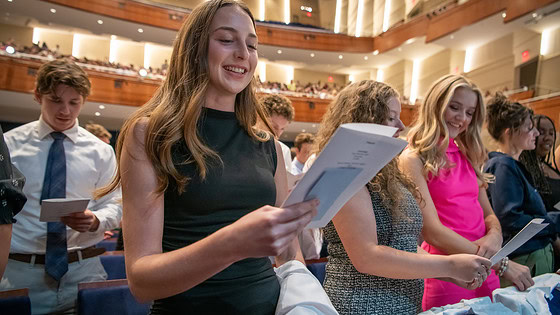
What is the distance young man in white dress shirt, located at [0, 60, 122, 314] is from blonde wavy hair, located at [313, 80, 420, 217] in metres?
1.10

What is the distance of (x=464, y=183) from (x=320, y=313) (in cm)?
116

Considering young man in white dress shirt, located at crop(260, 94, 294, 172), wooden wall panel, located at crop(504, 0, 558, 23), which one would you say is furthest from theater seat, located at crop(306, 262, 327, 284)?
wooden wall panel, located at crop(504, 0, 558, 23)

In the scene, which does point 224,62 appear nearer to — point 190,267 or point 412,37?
point 190,267

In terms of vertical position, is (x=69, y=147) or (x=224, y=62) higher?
(x=224, y=62)

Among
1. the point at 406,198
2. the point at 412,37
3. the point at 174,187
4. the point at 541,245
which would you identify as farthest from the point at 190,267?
the point at 412,37

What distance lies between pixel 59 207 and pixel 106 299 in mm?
389

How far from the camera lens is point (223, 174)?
0.97 metres

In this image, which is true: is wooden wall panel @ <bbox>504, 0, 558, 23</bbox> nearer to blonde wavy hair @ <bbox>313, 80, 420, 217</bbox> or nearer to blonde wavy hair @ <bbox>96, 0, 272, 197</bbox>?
blonde wavy hair @ <bbox>313, 80, 420, 217</bbox>

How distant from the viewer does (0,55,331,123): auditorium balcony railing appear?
371 inches

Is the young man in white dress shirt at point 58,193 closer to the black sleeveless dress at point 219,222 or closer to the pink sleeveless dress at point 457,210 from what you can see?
the black sleeveless dress at point 219,222

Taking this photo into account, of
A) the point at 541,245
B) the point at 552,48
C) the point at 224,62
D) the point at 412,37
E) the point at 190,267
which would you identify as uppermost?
the point at 412,37

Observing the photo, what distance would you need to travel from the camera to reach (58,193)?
184 cm

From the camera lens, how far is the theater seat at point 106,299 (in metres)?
1.48

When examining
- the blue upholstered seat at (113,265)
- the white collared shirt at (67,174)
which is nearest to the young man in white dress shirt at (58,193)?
the white collared shirt at (67,174)
